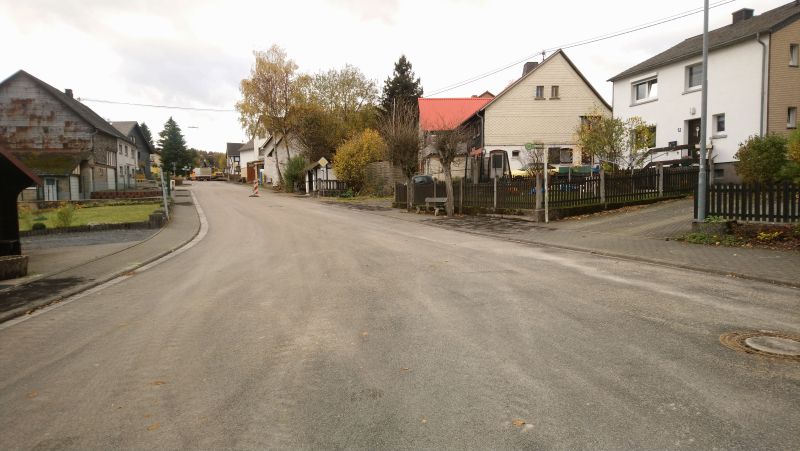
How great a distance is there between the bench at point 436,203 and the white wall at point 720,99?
13.4 m

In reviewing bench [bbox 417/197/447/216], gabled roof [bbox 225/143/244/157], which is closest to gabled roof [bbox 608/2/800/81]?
bench [bbox 417/197/447/216]

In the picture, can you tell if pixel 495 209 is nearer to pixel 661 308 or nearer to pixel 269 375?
pixel 661 308

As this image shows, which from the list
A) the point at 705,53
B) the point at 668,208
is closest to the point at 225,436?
the point at 705,53

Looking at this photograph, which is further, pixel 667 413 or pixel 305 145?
pixel 305 145

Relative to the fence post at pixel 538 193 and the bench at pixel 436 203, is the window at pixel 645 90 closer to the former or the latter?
the bench at pixel 436 203

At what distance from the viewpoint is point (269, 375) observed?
4477 mm

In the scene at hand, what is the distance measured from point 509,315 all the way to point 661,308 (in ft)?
6.36

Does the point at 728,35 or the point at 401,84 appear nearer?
the point at 728,35

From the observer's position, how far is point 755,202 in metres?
12.4

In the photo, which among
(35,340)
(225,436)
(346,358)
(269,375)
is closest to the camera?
(225,436)

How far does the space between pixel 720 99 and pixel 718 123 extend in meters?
1.15

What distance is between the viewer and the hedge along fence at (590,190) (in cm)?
1950

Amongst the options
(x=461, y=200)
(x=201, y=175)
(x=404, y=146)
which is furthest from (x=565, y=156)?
(x=201, y=175)

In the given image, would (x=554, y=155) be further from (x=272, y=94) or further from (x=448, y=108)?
(x=272, y=94)
